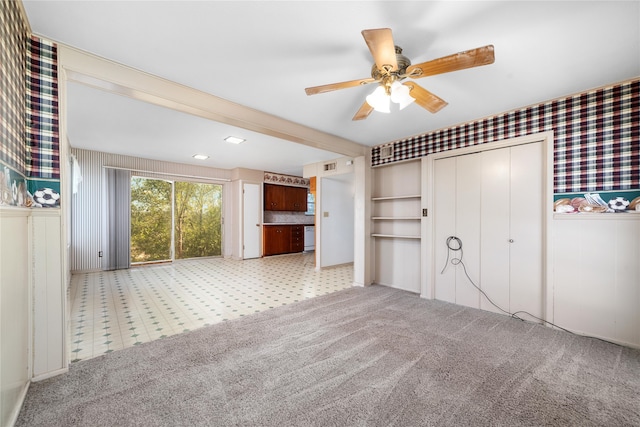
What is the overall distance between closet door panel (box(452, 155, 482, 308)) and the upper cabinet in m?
5.22

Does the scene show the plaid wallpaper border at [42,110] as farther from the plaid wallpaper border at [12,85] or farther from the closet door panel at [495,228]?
the closet door panel at [495,228]

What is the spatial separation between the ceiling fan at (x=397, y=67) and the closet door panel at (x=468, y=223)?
1.61m

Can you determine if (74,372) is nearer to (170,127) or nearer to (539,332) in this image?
(170,127)

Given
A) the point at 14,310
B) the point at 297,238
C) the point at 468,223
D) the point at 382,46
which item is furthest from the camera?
the point at 297,238

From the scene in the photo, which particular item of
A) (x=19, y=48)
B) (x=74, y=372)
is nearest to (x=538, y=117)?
(x=19, y=48)

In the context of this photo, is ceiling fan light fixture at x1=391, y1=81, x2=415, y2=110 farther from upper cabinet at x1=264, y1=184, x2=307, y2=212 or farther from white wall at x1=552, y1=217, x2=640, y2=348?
upper cabinet at x1=264, y1=184, x2=307, y2=212

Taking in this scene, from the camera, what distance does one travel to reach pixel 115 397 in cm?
168

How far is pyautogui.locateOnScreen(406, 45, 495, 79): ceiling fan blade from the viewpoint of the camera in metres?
1.53

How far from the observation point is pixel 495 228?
10.5ft

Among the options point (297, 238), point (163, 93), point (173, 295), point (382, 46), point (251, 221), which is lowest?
point (173, 295)

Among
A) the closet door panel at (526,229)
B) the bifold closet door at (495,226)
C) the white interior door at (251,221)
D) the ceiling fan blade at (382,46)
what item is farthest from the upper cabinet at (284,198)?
the ceiling fan blade at (382,46)

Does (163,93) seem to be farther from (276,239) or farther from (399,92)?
(276,239)

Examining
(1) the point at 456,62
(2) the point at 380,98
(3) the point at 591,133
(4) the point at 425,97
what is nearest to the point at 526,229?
(3) the point at 591,133

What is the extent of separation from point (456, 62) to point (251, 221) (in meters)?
6.26
